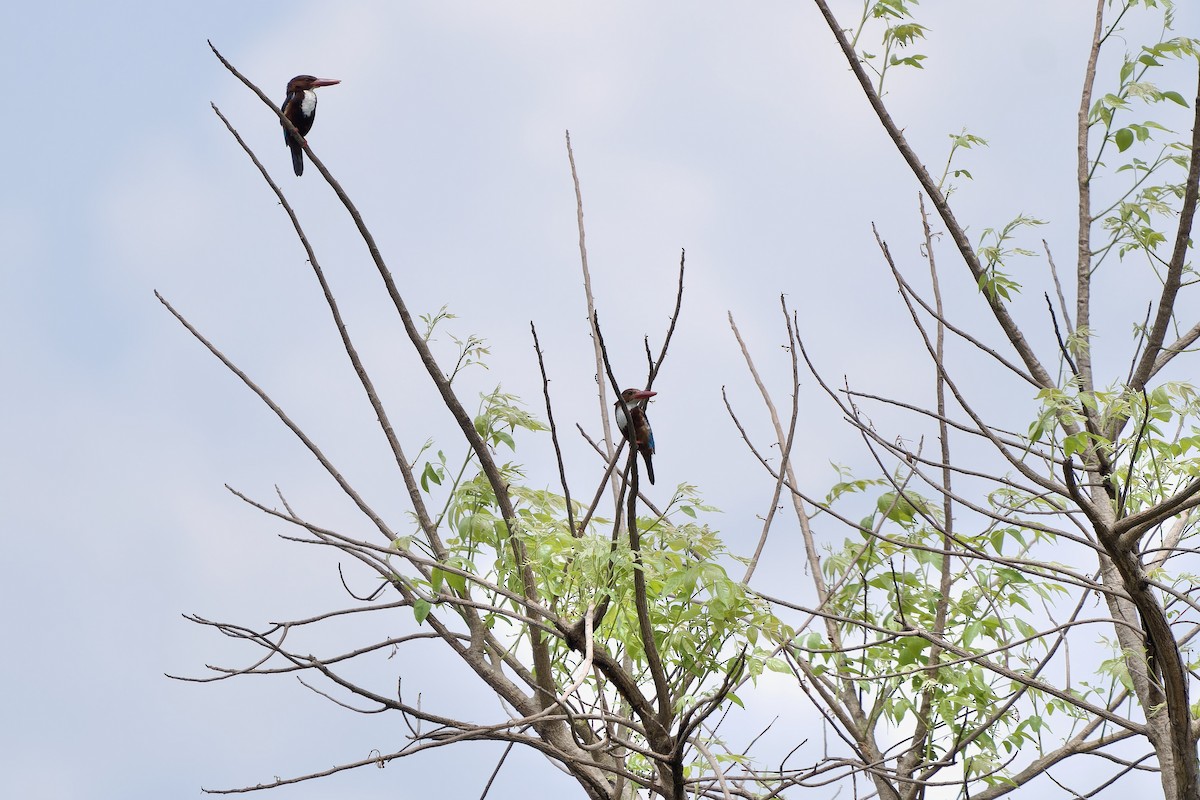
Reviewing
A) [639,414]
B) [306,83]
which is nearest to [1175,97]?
[639,414]

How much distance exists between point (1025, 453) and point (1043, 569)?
17.4 inches

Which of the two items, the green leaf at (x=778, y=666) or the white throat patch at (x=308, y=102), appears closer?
the green leaf at (x=778, y=666)

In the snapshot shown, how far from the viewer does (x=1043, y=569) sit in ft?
12.8

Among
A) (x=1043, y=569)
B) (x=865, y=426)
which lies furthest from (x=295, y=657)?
(x=1043, y=569)

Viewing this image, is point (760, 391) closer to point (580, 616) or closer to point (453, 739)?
point (580, 616)

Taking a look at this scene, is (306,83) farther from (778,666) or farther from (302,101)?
(778,666)

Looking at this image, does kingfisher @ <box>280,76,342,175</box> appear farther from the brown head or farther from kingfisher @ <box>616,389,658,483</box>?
kingfisher @ <box>616,389,658,483</box>

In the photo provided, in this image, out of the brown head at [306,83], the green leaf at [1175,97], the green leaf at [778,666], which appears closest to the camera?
the green leaf at [778,666]

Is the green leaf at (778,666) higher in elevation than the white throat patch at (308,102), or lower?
lower

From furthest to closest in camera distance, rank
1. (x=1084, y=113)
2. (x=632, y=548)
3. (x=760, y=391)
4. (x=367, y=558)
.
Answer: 1. (x=760, y=391)
2. (x=1084, y=113)
3. (x=367, y=558)
4. (x=632, y=548)

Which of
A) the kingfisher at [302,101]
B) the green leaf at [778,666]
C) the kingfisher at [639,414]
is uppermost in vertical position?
the kingfisher at [302,101]

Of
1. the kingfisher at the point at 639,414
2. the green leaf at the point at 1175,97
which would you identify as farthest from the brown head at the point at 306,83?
the green leaf at the point at 1175,97

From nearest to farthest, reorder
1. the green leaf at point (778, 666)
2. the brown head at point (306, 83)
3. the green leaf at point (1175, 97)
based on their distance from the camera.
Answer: the green leaf at point (778, 666) < the green leaf at point (1175, 97) < the brown head at point (306, 83)

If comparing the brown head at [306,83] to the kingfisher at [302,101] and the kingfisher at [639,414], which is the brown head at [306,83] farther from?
the kingfisher at [639,414]
